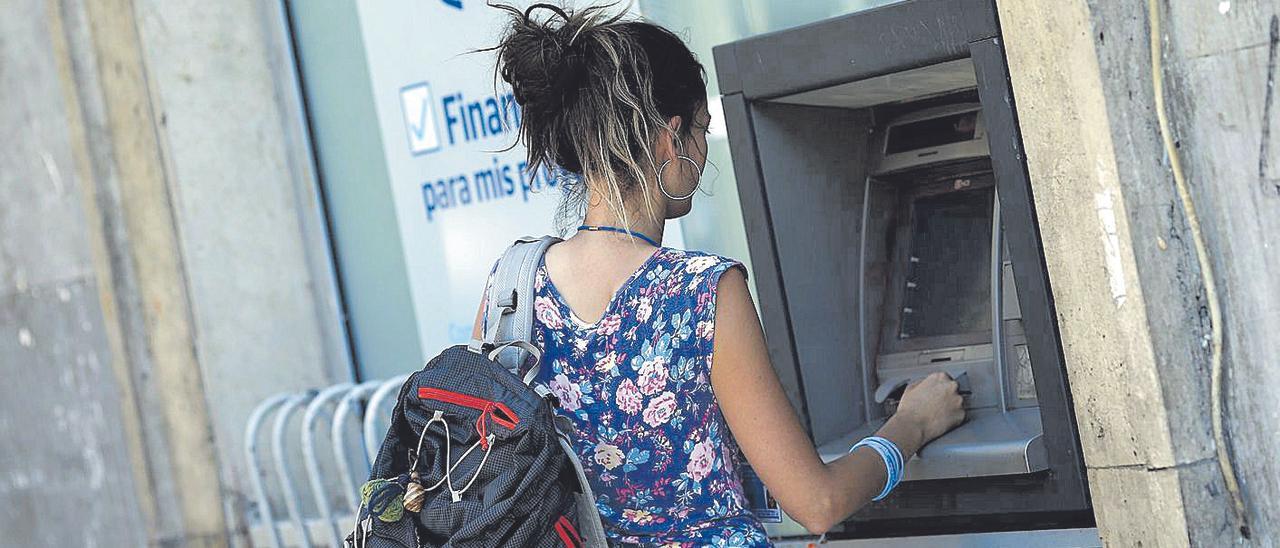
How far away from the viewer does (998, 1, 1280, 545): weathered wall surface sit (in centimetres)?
192

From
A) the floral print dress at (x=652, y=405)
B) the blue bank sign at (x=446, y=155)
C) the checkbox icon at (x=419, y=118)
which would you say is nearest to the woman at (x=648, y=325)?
the floral print dress at (x=652, y=405)

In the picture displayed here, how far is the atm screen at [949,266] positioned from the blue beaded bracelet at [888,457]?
0.39m

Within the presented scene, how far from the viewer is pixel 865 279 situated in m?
2.52

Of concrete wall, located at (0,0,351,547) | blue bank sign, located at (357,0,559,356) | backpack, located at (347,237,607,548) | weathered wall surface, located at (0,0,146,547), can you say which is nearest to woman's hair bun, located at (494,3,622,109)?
backpack, located at (347,237,607,548)

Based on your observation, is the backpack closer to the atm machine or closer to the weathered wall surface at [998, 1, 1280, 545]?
the atm machine

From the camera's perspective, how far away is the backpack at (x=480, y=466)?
1.86m

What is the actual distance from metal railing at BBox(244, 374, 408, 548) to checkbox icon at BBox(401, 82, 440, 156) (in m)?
0.65

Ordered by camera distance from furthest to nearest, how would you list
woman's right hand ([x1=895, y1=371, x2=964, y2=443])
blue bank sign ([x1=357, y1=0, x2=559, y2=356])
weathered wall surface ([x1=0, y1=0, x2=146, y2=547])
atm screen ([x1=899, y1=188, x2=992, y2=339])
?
weathered wall surface ([x1=0, y1=0, x2=146, y2=547]) → blue bank sign ([x1=357, y1=0, x2=559, y2=356]) → atm screen ([x1=899, y1=188, x2=992, y2=339]) → woman's right hand ([x1=895, y1=371, x2=964, y2=443])

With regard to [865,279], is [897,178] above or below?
above

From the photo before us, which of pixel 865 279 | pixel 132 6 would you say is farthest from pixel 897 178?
pixel 132 6

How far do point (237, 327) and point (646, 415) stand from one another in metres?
2.70

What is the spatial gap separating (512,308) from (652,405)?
260 mm

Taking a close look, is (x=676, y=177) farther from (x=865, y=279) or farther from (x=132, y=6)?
(x=132, y=6)

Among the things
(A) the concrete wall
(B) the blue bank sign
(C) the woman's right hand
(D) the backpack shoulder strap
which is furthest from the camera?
(A) the concrete wall
